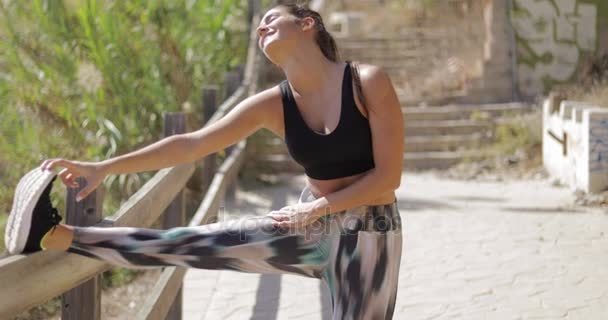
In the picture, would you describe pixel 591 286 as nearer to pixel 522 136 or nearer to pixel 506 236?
pixel 506 236

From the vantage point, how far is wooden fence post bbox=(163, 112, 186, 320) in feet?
12.5

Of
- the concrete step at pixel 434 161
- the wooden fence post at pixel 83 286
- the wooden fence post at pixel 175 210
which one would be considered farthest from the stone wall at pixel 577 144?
the wooden fence post at pixel 83 286

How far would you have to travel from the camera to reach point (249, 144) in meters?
8.36

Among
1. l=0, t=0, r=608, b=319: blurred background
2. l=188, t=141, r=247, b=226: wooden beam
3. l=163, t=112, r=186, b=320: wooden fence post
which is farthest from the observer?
l=0, t=0, r=608, b=319: blurred background

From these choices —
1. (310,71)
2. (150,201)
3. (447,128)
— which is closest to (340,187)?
(310,71)

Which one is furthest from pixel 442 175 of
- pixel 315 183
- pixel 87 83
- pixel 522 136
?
pixel 315 183

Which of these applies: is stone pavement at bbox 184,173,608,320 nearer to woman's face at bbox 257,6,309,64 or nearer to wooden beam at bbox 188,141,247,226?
wooden beam at bbox 188,141,247,226

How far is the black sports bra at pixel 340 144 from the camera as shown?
218 cm

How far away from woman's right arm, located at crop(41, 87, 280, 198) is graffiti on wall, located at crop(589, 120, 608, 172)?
4730 millimetres

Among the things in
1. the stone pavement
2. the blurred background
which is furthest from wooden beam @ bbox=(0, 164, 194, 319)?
the blurred background

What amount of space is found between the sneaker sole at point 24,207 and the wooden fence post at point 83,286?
11.5 inches

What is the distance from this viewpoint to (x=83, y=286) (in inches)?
95.6

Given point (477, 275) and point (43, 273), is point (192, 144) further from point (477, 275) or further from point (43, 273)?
point (477, 275)

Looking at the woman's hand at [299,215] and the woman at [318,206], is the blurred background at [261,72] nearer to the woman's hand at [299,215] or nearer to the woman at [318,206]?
the woman at [318,206]
